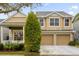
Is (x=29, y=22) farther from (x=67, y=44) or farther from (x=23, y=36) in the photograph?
(x=67, y=44)

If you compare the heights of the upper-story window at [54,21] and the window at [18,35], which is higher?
the upper-story window at [54,21]

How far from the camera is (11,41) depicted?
851 cm

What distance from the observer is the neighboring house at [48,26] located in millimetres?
8453

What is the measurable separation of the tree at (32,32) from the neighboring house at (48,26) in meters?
0.09

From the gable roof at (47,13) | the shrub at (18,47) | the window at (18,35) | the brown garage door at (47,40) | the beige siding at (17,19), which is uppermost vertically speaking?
the gable roof at (47,13)

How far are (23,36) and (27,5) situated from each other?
66cm

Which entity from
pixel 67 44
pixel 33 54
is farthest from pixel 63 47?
pixel 33 54

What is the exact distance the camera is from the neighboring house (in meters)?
8.45

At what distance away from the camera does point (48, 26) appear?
8.52 m

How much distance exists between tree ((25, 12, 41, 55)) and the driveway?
0.56 ft

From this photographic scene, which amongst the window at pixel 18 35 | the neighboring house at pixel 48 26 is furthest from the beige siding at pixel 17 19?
the window at pixel 18 35

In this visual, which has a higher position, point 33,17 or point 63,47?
point 33,17

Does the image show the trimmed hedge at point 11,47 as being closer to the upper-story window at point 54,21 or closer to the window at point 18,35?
the window at point 18,35

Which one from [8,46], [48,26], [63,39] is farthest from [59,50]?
[8,46]
